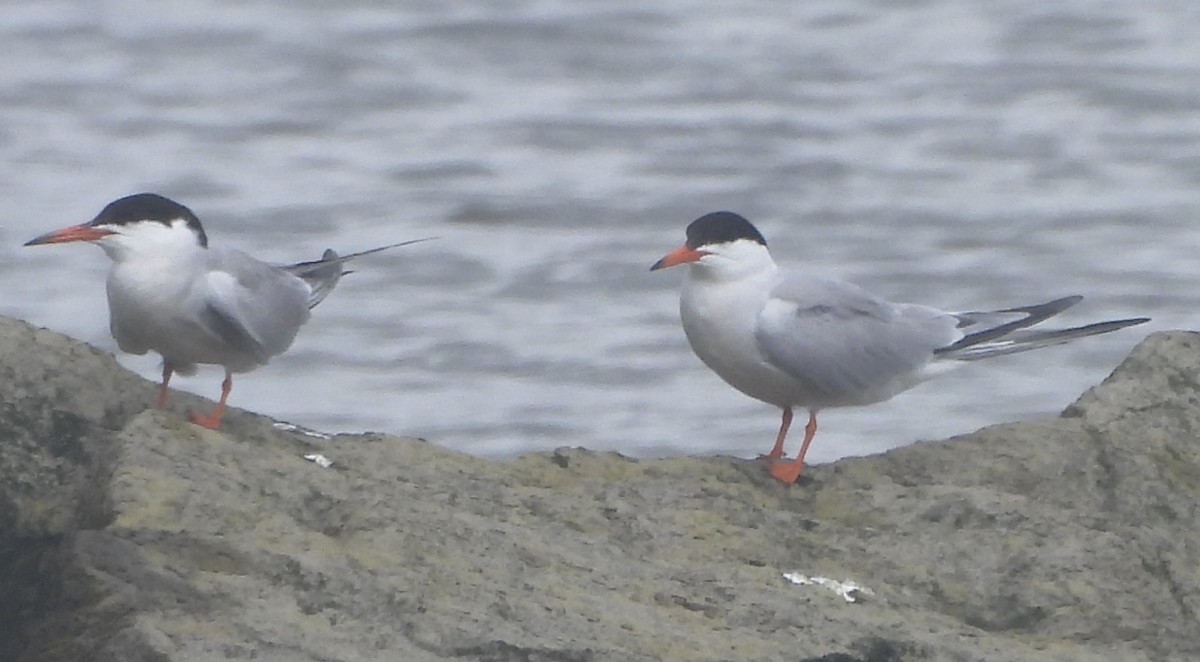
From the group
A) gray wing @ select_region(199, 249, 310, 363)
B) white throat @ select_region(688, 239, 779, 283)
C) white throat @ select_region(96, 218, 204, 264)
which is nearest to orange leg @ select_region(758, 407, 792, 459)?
white throat @ select_region(688, 239, 779, 283)

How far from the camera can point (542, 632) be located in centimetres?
392

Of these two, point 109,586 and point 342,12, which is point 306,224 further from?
point 109,586

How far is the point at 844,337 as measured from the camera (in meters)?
5.95

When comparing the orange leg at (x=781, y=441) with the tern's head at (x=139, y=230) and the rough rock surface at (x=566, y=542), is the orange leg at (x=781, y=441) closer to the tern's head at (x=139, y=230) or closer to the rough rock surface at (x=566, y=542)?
the rough rock surface at (x=566, y=542)

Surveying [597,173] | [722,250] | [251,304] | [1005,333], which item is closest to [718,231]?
[722,250]

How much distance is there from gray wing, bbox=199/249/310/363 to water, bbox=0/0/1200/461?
3.57 meters

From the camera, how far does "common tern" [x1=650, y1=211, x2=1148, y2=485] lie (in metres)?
5.81

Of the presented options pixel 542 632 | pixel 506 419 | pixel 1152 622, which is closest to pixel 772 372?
pixel 1152 622

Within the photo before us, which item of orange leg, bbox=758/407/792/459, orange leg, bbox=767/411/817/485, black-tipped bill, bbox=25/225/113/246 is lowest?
orange leg, bbox=758/407/792/459

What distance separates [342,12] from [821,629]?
47.2 ft

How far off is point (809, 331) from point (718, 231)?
1.24 feet

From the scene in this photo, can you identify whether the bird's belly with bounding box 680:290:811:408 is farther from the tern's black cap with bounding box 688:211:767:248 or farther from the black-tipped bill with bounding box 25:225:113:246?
the black-tipped bill with bounding box 25:225:113:246

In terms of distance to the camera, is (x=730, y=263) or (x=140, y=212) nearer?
(x=140, y=212)

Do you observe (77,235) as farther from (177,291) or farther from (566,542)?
(566,542)
